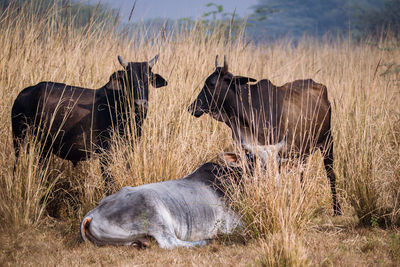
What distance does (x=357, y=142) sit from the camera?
587cm

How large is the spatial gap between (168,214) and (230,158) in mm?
1046

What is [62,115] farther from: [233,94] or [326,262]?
[326,262]

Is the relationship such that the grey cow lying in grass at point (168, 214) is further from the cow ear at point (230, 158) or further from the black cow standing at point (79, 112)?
the black cow standing at point (79, 112)

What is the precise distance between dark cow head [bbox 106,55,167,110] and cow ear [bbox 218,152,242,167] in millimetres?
1186

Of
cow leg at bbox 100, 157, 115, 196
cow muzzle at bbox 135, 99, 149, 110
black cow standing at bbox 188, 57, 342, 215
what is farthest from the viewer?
black cow standing at bbox 188, 57, 342, 215

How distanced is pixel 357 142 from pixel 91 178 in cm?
302

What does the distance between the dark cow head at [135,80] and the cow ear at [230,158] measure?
3.89ft

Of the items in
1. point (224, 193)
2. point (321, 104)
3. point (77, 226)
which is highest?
point (321, 104)

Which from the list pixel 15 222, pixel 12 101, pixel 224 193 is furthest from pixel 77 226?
pixel 12 101

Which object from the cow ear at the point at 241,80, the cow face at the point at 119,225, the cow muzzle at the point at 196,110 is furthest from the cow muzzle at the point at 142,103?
the cow face at the point at 119,225

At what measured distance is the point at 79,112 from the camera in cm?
607

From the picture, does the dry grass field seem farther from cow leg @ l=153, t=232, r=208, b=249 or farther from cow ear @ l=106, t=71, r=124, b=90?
cow ear @ l=106, t=71, r=124, b=90

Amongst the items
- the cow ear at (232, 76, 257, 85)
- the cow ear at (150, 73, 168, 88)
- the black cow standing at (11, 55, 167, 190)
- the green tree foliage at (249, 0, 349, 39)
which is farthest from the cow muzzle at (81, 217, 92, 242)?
the green tree foliage at (249, 0, 349, 39)

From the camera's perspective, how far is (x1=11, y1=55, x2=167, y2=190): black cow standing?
5.94 metres
